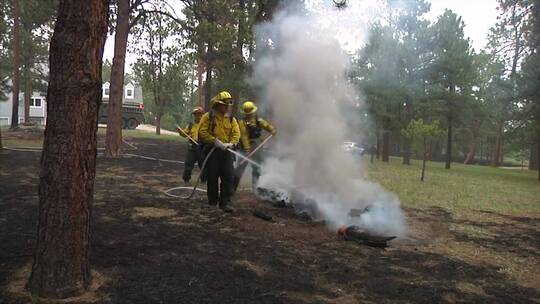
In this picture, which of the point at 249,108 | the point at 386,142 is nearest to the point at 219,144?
the point at 249,108

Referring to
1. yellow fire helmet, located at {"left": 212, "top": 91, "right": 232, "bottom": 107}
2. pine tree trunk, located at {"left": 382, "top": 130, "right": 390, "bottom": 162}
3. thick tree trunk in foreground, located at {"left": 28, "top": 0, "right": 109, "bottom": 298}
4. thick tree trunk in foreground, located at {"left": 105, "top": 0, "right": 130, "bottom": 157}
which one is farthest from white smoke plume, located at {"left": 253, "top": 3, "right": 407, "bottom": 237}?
pine tree trunk, located at {"left": 382, "top": 130, "right": 390, "bottom": 162}

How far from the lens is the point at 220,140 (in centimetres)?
774

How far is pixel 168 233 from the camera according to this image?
20.2 ft

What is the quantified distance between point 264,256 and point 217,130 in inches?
114

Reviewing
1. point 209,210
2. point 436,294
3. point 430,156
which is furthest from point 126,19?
point 430,156

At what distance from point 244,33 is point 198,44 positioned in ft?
8.00

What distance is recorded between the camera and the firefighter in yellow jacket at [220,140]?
7.62 m

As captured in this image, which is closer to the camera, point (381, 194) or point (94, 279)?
point (94, 279)

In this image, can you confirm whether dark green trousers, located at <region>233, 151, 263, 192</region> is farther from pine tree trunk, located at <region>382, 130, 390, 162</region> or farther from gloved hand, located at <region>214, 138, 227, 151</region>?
pine tree trunk, located at <region>382, 130, 390, 162</region>

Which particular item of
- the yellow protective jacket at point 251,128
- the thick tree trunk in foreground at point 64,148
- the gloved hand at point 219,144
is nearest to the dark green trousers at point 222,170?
the gloved hand at point 219,144

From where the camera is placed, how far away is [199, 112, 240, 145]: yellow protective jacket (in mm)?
7656

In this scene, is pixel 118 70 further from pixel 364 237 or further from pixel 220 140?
pixel 364 237

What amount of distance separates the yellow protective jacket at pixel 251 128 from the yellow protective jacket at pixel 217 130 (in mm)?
1177

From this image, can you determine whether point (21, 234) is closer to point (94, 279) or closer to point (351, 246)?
point (94, 279)
